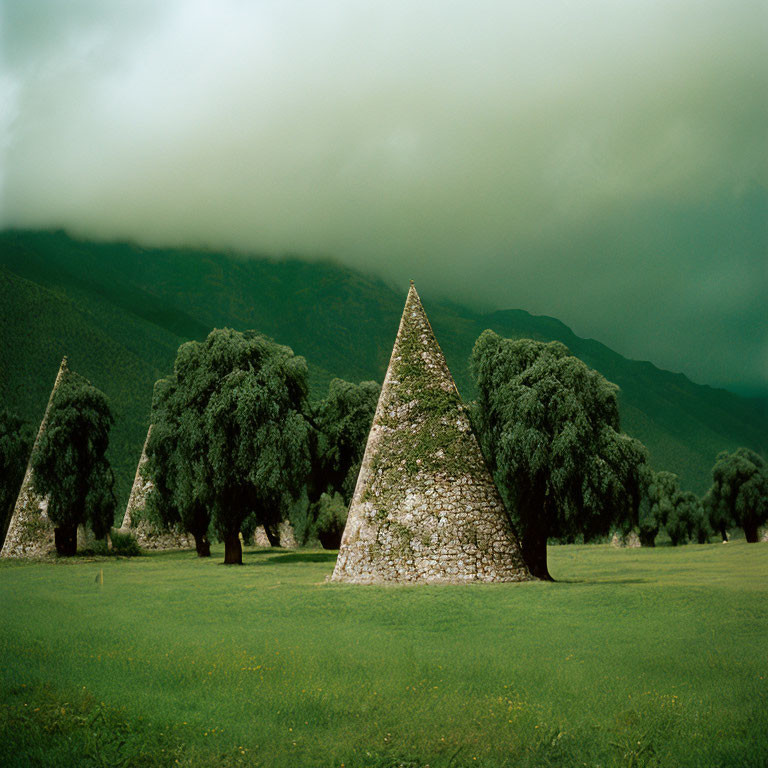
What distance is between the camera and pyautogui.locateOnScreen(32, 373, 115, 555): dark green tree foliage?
2764cm

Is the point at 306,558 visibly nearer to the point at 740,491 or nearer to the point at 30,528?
the point at 30,528

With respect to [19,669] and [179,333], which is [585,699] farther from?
[179,333]

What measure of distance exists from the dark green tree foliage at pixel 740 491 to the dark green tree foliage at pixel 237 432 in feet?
127

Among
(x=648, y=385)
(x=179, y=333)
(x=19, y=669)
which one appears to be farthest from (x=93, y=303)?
(x=19, y=669)

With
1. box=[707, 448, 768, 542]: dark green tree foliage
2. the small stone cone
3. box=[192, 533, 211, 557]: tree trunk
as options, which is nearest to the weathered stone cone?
A: the small stone cone

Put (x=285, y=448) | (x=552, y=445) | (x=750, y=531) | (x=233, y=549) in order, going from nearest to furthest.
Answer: (x=552, y=445) → (x=233, y=549) → (x=285, y=448) → (x=750, y=531)

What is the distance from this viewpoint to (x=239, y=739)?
20.5ft

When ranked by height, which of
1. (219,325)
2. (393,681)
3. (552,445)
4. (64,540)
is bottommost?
(393,681)

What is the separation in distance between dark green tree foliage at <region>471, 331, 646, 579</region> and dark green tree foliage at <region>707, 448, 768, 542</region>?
34.6 m

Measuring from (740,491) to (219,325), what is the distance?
4244 centimetres

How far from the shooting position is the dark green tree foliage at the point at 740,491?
50.8 m

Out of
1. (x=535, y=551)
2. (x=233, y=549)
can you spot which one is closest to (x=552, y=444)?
(x=535, y=551)

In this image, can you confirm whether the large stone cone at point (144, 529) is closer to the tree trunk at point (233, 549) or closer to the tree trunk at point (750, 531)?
the tree trunk at point (233, 549)

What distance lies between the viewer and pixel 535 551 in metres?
21.0
